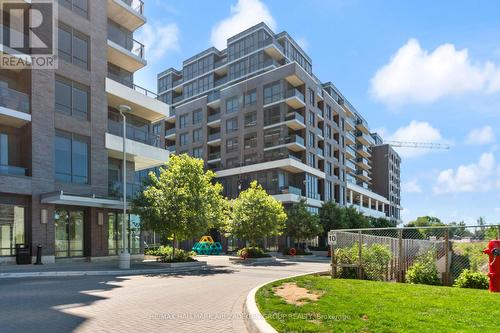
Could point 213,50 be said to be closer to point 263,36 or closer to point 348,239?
point 263,36

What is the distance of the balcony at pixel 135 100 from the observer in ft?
91.8

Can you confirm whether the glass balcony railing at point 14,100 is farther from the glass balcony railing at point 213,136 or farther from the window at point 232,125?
the glass balcony railing at point 213,136

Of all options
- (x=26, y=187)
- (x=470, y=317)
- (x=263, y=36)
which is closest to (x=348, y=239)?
(x=470, y=317)

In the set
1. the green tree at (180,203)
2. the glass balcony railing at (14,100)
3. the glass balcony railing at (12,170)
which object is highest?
the glass balcony railing at (14,100)

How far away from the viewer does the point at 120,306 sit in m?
10.0

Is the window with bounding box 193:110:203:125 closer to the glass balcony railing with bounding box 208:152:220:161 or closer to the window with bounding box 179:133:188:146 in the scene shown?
the window with bounding box 179:133:188:146

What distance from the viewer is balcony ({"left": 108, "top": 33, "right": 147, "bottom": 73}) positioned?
2914 centimetres

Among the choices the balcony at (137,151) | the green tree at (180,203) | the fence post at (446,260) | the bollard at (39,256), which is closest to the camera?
the fence post at (446,260)

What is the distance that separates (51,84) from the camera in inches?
936

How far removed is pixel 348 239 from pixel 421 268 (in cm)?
342

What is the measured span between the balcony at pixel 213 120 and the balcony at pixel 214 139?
139cm

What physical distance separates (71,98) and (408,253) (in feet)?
68.8

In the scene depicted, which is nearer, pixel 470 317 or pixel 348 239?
pixel 470 317

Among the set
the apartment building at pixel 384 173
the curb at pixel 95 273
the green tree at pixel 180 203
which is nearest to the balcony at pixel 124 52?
the green tree at pixel 180 203
